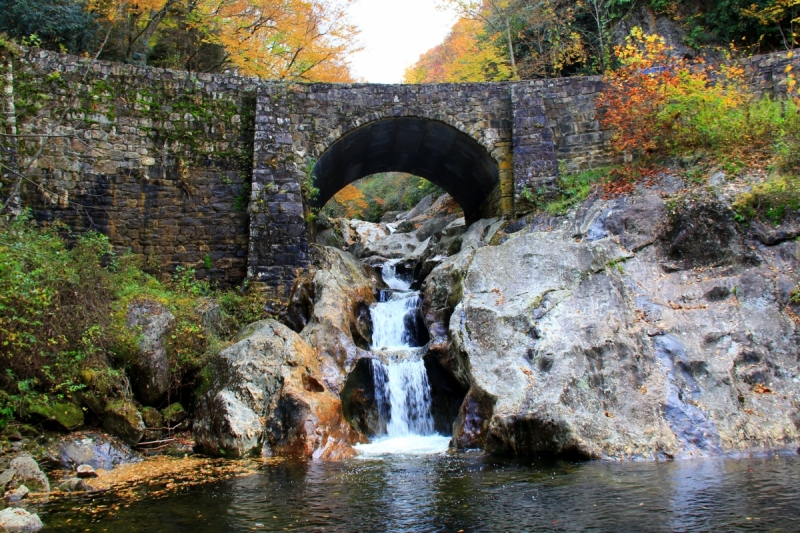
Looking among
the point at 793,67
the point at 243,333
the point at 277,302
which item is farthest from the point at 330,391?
the point at 793,67

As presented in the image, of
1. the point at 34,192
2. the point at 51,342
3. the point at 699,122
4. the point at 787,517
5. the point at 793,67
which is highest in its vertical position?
the point at 793,67

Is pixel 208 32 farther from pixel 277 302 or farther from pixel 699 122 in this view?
pixel 699 122

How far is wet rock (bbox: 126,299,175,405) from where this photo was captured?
8.82 meters

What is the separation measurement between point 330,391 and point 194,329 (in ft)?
8.53

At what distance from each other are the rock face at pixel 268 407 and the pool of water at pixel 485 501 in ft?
3.35

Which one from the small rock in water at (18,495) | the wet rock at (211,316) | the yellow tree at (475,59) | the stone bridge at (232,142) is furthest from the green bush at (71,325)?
the yellow tree at (475,59)

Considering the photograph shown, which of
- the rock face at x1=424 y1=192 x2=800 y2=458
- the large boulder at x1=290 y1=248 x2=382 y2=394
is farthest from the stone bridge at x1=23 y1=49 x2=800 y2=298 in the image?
the rock face at x1=424 y1=192 x2=800 y2=458

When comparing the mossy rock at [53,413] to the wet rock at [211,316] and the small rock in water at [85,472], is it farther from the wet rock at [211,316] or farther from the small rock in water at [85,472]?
the wet rock at [211,316]

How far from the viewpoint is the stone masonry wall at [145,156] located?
37.9ft

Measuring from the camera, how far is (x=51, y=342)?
7.58 meters

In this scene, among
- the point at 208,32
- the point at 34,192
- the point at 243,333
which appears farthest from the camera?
the point at 208,32

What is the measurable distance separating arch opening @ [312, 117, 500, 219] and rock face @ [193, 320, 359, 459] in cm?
610

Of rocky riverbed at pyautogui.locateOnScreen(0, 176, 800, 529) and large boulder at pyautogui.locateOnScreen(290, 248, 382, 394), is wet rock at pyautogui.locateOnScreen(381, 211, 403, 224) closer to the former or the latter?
large boulder at pyautogui.locateOnScreen(290, 248, 382, 394)

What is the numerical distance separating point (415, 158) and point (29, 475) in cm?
1263
